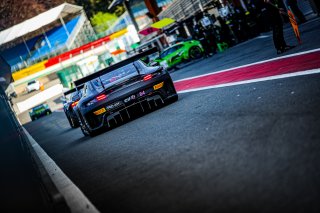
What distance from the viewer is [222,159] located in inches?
174

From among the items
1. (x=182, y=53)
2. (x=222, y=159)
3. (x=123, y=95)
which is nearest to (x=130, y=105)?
(x=123, y=95)

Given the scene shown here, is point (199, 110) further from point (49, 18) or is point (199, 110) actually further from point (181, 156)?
point (49, 18)

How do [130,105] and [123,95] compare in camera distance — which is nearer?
[123,95]

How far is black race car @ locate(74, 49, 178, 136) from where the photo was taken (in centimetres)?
922

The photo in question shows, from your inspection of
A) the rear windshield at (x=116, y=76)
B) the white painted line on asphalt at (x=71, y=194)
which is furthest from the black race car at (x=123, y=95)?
the white painted line on asphalt at (x=71, y=194)

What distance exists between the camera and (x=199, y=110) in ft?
25.7

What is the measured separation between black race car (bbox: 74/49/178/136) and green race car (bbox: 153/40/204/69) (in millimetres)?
14438

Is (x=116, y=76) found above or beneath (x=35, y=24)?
beneath

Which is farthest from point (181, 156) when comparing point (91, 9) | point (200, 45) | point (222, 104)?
point (91, 9)

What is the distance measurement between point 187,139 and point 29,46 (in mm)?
62035

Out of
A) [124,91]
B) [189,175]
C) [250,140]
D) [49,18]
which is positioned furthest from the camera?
[49,18]

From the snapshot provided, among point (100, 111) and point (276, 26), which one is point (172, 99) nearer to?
point (100, 111)

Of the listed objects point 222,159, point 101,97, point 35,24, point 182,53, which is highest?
point 35,24

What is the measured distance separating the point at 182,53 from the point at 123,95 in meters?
15.9
